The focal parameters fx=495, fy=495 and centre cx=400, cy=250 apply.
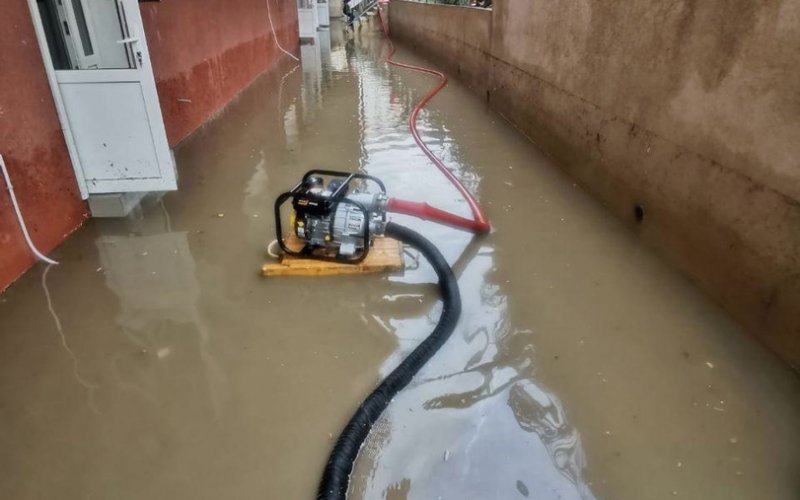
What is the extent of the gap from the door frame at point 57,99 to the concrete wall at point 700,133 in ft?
12.0

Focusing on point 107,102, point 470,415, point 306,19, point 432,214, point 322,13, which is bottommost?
point 470,415

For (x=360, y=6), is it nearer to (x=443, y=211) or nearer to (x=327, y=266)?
(x=443, y=211)

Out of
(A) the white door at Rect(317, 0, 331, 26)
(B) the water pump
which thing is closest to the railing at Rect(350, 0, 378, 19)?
(A) the white door at Rect(317, 0, 331, 26)

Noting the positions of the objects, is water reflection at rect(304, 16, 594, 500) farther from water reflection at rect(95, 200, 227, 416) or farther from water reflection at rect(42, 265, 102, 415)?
water reflection at rect(42, 265, 102, 415)

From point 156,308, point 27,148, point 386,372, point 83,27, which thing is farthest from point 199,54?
point 386,372

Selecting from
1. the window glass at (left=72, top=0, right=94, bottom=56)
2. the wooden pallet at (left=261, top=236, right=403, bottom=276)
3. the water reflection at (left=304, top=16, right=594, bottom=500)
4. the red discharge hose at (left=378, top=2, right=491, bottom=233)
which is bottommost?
the water reflection at (left=304, top=16, right=594, bottom=500)

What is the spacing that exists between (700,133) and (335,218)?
2.01 metres

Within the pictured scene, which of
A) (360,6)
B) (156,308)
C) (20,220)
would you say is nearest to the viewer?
(156,308)

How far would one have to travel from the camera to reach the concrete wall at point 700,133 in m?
2.15

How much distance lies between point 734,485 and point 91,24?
450 centimetres

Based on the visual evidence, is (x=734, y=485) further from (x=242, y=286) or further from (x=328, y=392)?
(x=242, y=286)

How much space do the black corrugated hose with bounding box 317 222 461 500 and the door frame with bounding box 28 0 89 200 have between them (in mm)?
2090

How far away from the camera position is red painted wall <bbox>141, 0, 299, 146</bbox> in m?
4.77

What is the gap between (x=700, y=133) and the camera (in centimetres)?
265
